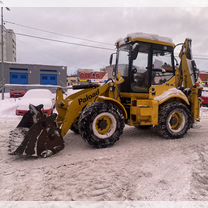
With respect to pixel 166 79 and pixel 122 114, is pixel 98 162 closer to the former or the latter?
pixel 122 114

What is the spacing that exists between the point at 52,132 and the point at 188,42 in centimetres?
476

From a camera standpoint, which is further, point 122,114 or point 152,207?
point 122,114

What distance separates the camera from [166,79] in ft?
20.3

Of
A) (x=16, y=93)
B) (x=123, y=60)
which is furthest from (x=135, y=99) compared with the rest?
(x=16, y=93)


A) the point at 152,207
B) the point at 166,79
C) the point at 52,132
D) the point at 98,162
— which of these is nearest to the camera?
the point at 152,207

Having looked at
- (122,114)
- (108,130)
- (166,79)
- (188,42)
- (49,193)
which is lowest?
(49,193)

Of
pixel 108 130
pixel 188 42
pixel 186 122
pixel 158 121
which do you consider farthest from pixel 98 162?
pixel 188 42

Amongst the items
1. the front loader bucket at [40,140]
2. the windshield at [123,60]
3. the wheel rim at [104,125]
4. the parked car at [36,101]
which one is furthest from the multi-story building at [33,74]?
the front loader bucket at [40,140]

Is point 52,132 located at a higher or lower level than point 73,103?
lower

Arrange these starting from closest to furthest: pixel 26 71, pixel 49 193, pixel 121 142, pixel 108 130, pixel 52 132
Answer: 1. pixel 49 193
2. pixel 52 132
3. pixel 108 130
4. pixel 121 142
5. pixel 26 71

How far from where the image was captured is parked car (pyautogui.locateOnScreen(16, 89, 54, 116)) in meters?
8.70

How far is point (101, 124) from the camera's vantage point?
16.5 ft

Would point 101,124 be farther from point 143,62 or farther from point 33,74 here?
point 33,74

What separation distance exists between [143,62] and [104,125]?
204 cm
